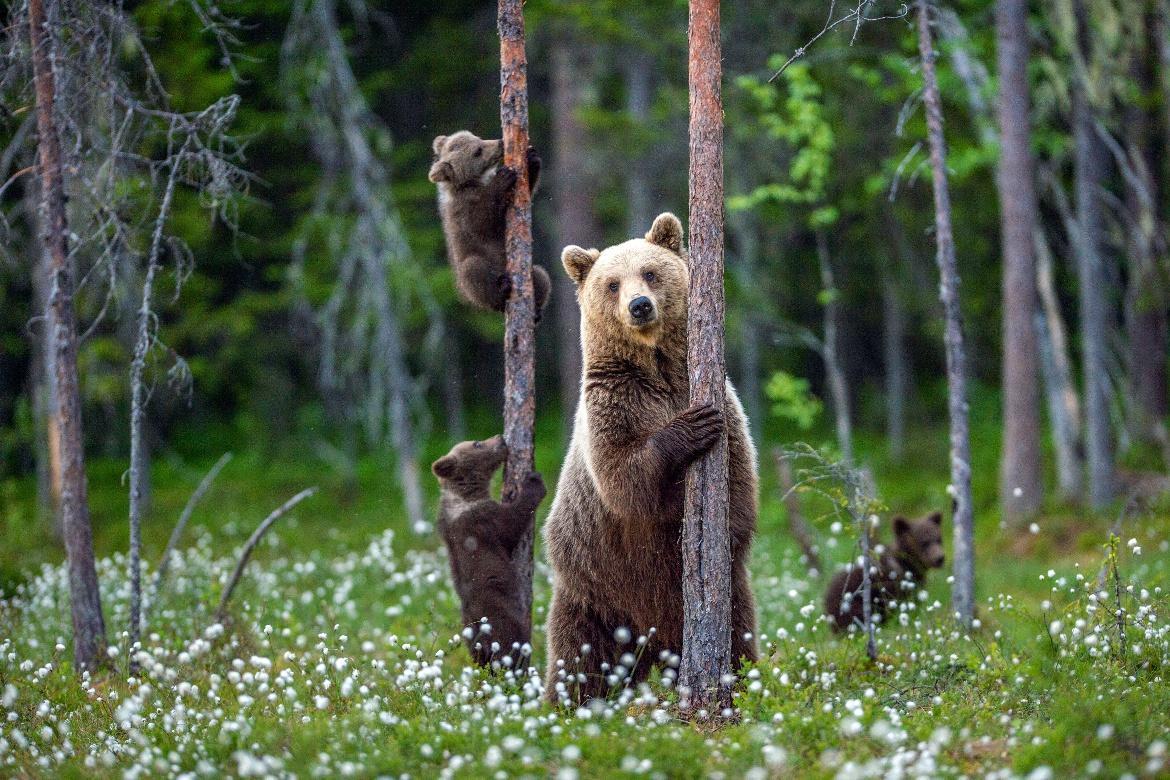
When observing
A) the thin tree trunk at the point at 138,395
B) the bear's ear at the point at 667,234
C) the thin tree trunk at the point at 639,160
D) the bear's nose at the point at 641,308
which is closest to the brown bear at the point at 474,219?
the bear's ear at the point at 667,234

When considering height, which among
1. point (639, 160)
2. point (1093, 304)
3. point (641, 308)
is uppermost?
point (639, 160)

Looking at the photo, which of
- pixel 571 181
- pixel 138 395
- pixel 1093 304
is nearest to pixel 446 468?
pixel 138 395

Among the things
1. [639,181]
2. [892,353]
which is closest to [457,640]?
[639,181]

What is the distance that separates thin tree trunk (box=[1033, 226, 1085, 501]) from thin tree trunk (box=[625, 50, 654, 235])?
5.44 meters

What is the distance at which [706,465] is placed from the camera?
609 centimetres

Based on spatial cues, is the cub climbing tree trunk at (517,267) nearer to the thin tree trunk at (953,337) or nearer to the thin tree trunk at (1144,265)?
the thin tree trunk at (953,337)

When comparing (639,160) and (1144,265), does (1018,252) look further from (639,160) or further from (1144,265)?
(639,160)

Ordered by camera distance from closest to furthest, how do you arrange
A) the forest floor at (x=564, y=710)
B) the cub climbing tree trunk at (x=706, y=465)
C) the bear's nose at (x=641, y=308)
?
1. the forest floor at (x=564, y=710)
2. the cub climbing tree trunk at (x=706, y=465)
3. the bear's nose at (x=641, y=308)

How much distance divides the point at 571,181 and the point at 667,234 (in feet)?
28.6

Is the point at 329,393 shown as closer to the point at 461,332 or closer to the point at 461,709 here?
the point at 461,332

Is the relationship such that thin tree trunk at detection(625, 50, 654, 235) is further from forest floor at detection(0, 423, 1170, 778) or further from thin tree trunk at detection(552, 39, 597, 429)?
forest floor at detection(0, 423, 1170, 778)

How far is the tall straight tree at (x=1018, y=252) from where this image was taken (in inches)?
519

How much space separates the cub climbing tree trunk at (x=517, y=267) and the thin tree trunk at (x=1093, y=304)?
30.5 ft

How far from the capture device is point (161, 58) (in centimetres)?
1714
